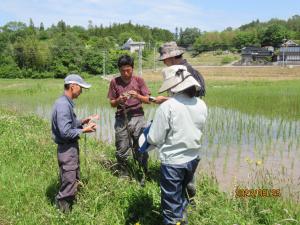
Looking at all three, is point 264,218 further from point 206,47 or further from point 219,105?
point 206,47

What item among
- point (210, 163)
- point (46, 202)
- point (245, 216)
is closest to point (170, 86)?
point (245, 216)

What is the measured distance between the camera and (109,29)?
130m

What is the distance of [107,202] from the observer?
483cm

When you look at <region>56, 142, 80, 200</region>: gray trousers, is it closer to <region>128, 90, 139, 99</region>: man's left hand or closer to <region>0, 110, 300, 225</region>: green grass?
<region>0, 110, 300, 225</region>: green grass

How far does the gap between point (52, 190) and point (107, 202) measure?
3.30 ft

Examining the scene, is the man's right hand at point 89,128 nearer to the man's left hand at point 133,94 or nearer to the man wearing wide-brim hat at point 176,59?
the man's left hand at point 133,94

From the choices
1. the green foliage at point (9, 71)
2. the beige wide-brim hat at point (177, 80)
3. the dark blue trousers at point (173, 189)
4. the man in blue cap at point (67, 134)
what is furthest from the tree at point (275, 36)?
the dark blue trousers at point (173, 189)

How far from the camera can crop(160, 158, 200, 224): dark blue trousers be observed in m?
3.72

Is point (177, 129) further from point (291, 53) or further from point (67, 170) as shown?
point (291, 53)

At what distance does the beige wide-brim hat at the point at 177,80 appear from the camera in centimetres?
366

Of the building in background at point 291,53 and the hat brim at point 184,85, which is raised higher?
the hat brim at point 184,85

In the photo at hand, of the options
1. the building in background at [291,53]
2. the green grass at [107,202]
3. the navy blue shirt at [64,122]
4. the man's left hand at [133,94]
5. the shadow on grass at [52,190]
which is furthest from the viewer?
the building in background at [291,53]

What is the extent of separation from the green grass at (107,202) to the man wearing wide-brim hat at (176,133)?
0.49 metres

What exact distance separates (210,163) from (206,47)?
9526 centimetres
